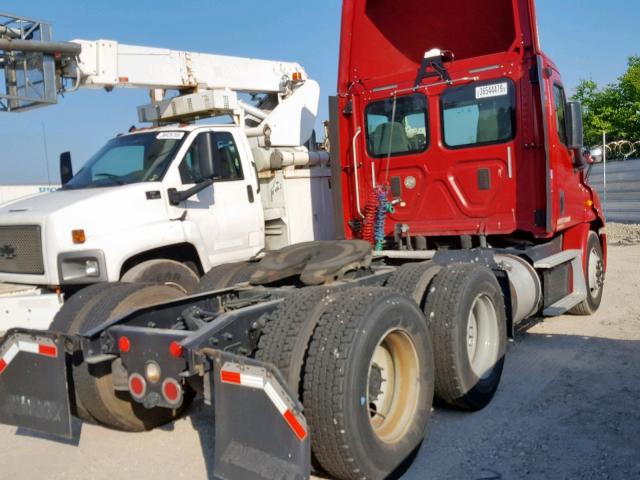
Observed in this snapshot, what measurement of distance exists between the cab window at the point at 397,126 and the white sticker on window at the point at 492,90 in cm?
60

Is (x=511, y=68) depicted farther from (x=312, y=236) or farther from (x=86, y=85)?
(x=86, y=85)

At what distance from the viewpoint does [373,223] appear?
7.26 m

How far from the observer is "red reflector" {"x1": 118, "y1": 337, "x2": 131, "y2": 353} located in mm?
3713

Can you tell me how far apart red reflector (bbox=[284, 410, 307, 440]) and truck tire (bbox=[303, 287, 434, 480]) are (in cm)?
34

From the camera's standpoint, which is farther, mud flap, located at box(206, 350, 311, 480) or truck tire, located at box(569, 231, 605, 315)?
truck tire, located at box(569, 231, 605, 315)

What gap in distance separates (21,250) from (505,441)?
4358mm

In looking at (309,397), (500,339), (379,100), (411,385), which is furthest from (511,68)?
(309,397)

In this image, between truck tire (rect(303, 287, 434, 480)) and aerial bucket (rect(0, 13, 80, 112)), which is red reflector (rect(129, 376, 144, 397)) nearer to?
truck tire (rect(303, 287, 434, 480))

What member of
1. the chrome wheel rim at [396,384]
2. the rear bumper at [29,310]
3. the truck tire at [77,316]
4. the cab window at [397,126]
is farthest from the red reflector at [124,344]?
the cab window at [397,126]

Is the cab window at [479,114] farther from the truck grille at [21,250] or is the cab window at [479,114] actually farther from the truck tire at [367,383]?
the truck grille at [21,250]

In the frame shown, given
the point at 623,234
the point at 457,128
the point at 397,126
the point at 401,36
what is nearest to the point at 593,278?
the point at 457,128

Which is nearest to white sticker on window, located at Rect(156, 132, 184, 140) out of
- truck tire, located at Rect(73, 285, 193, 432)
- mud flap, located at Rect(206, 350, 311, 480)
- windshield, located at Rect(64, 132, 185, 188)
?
windshield, located at Rect(64, 132, 185, 188)

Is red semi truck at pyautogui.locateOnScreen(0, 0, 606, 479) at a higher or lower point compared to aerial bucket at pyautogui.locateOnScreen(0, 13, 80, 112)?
lower

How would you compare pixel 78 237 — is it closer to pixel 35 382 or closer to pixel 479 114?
pixel 35 382
